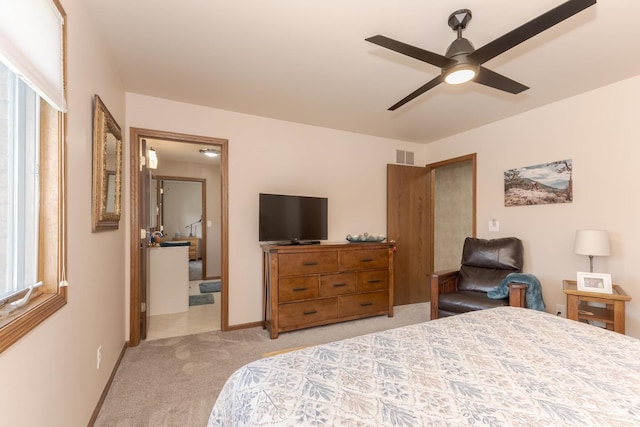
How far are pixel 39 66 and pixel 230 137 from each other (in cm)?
233

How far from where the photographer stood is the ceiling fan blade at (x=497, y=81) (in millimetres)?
1810

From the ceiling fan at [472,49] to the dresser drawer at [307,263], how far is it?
2.05 m

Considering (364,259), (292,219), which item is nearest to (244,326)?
(292,219)

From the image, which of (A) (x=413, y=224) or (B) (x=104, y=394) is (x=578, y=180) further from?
(B) (x=104, y=394)

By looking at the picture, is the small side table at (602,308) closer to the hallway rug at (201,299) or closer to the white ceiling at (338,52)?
the white ceiling at (338,52)

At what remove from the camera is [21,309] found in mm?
1025

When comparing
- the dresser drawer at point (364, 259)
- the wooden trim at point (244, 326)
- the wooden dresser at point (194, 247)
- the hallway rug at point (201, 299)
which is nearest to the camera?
the wooden trim at point (244, 326)

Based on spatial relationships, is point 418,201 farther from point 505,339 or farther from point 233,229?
point 505,339

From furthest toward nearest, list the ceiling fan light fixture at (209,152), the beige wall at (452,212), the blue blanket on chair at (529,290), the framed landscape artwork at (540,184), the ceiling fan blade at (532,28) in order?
1. the beige wall at (452,212)
2. the ceiling fan light fixture at (209,152)
3. the framed landscape artwork at (540,184)
4. the blue blanket on chair at (529,290)
5. the ceiling fan blade at (532,28)

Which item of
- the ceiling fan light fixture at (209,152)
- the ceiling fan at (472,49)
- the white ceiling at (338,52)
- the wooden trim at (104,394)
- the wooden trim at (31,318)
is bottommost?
the wooden trim at (104,394)

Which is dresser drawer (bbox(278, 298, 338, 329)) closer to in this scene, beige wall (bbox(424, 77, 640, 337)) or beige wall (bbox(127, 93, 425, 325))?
beige wall (bbox(127, 93, 425, 325))

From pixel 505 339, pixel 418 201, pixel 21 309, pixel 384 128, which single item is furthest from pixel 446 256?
pixel 21 309

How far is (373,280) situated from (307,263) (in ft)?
3.18

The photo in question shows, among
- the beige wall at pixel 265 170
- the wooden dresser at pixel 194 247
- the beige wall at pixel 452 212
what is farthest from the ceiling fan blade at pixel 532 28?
the wooden dresser at pixel 194 247
